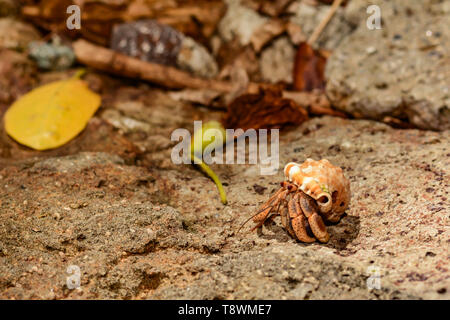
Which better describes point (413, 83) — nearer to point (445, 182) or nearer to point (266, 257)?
point (445, 182)

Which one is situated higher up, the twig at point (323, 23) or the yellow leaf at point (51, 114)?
the twig at point (323, 23)

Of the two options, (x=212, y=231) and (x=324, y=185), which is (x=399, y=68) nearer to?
(x=324, y=185)

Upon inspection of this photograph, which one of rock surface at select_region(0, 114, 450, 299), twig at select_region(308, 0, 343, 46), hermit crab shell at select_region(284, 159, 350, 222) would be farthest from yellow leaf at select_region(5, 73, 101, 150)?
twig at select_region(308, 0, 343, 46)

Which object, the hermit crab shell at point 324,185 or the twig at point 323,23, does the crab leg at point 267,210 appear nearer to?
the hermit crab shell at point 324,185

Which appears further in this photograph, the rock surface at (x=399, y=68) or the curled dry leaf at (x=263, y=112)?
the curled dry leaf at (x=263, y=112)

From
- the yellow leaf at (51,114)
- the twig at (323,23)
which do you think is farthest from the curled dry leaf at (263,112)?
the yellow leaf at (51,114)

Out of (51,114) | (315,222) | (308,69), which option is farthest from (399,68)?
(51,114)
